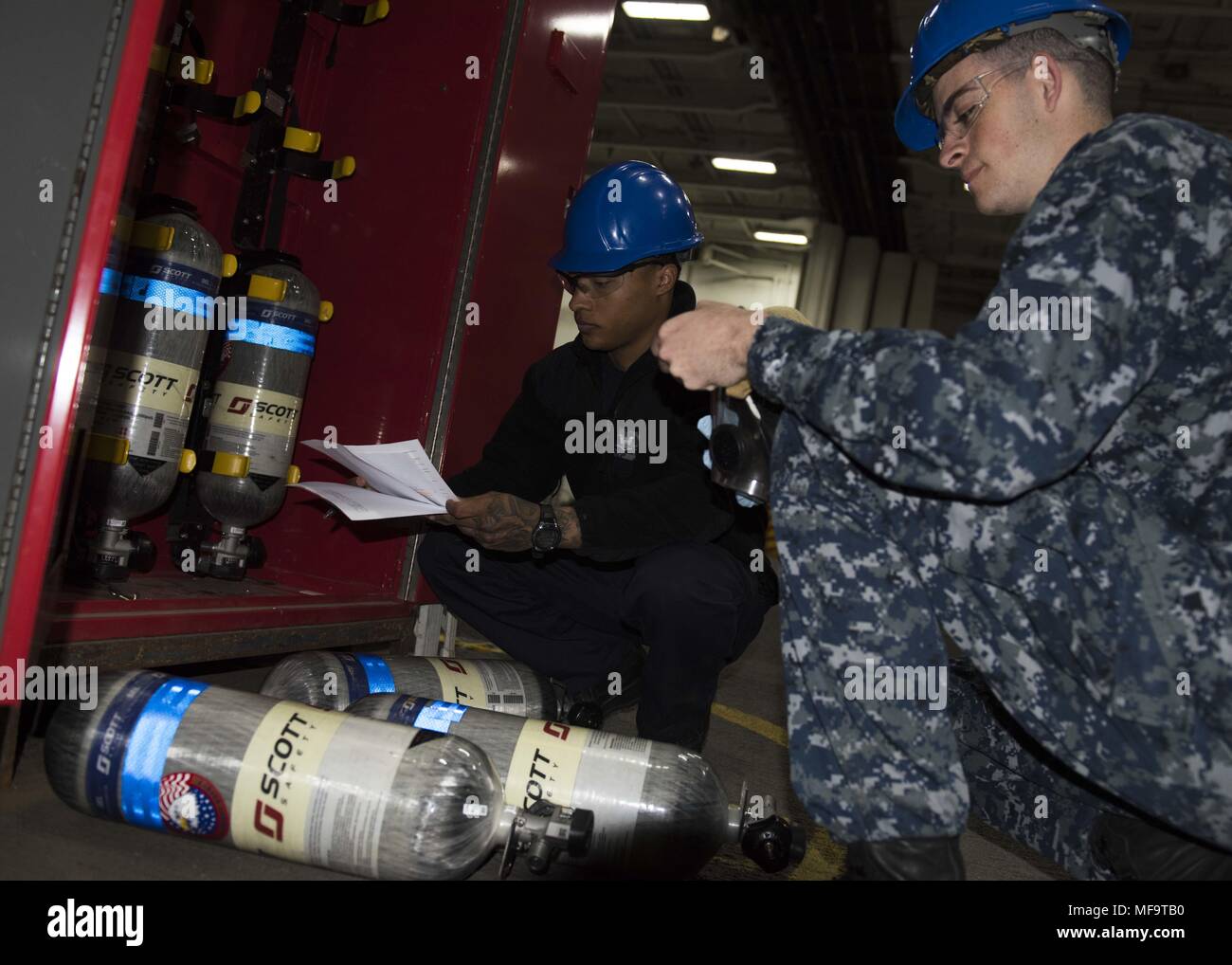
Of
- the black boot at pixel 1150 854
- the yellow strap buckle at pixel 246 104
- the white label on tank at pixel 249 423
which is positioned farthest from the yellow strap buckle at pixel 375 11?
the black boot at pixel 1150 854

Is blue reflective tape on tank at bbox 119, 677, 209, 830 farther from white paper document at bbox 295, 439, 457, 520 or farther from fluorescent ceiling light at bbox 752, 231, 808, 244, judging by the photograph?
fluorescent ceiling light at bbox 752, 231, 808, 244

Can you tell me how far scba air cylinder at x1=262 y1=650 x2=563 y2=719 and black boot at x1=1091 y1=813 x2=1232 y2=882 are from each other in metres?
1.27

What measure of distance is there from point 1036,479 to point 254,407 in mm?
2210

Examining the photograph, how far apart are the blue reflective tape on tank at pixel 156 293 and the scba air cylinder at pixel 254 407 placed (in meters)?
0.33

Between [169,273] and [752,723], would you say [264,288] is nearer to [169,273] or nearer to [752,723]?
[169,273]

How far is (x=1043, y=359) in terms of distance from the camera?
128 cm

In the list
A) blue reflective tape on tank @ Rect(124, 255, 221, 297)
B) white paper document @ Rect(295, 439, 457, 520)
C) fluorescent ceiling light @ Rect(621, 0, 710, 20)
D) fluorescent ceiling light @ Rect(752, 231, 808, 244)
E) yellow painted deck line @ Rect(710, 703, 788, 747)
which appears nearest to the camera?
white paper document @ Rect(295, 439, 457, 520)

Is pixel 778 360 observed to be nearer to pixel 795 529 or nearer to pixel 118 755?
pixel 795 529

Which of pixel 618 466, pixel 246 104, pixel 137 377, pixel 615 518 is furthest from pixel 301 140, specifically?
pixel 615 518

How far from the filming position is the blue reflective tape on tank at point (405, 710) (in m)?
2.05

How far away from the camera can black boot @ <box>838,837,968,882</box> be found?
5.00ft

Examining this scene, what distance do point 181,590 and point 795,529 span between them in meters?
1.67

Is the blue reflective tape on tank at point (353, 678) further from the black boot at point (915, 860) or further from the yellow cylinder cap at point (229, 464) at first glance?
the black boot at point (915, 860)

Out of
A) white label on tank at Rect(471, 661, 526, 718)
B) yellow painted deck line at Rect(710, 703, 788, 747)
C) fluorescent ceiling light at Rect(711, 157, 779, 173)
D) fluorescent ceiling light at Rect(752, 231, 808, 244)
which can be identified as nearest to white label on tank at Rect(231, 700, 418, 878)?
white label on tank at Rect(471, 661, 526, 718)
